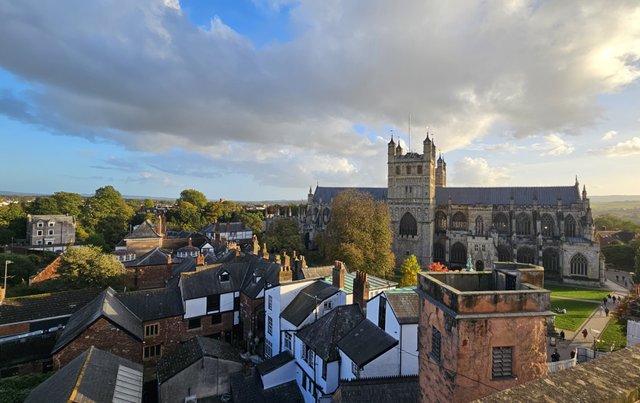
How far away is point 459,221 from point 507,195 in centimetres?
908

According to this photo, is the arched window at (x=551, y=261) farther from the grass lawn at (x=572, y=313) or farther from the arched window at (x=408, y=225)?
the arched window at (x=408, y=225)

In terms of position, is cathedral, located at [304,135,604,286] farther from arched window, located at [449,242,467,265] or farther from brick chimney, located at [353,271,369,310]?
brick chimney, located at [353,271,369,310]

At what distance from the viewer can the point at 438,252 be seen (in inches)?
2352

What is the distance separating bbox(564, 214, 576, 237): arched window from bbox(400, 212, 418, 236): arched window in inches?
888

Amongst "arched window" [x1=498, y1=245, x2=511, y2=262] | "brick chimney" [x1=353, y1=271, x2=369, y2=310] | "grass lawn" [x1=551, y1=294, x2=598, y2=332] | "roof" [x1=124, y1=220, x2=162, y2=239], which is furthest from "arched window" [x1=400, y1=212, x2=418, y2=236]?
"brick chimney" [x1=353, y1=271, x2=369, y2=310]

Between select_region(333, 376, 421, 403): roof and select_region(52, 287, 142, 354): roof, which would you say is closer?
select_region(333, 376, 421, 403): roof

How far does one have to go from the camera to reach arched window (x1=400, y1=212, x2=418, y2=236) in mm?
59772

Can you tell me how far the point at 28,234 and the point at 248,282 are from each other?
188ft

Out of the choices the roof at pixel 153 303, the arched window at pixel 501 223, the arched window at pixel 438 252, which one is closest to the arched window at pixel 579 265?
the arched window at pixel 501 223

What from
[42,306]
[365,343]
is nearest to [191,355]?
[365,343]

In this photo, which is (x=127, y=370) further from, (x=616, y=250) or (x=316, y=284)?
(x=616, y=250)

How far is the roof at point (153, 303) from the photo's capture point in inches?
944

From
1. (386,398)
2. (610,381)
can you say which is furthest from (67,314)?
(610,381)

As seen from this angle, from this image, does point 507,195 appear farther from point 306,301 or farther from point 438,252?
point 306,301
